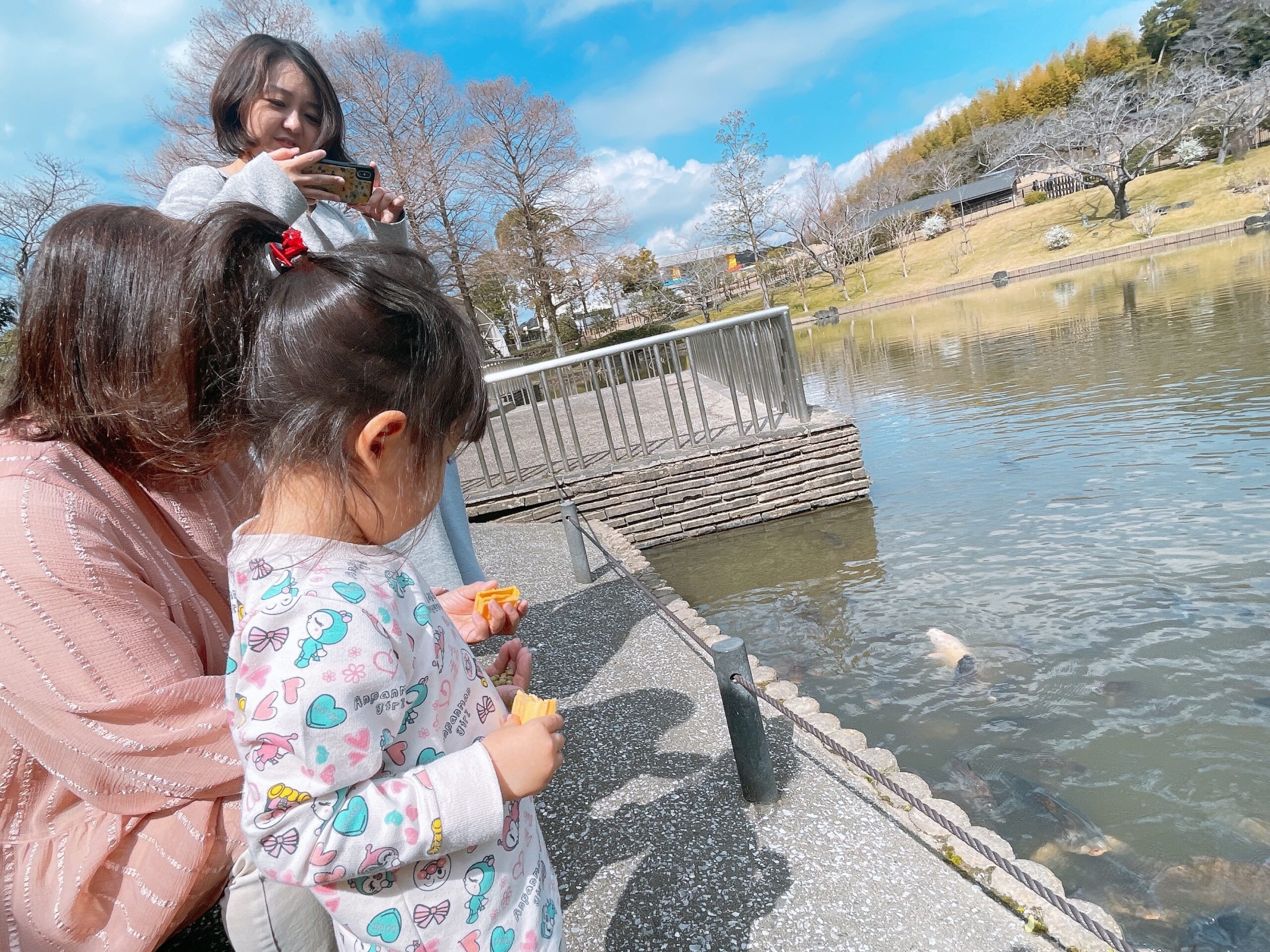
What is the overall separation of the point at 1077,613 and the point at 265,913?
4063 mm

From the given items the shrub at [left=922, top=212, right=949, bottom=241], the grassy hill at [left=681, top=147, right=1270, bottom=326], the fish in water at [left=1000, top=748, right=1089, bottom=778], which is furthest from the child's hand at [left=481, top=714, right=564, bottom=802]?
the shrub at [left=922, top=212, right=949, bottom=241]

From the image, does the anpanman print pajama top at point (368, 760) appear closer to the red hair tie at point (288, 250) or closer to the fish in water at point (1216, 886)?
the red hair tie at point (288, 250)

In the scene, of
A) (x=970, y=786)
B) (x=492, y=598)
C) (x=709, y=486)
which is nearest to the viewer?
(x=492, y=598)

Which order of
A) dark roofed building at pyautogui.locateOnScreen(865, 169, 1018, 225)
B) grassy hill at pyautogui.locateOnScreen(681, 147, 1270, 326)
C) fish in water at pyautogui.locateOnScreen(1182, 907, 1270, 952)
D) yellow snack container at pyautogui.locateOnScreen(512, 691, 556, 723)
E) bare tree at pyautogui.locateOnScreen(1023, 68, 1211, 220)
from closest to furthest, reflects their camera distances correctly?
yellow snack container at pyautogui.locateOnScreen(512, 691, 556, 723), fish in water at pyautogui.locateOnScreen(1182, 907, 1270, 952), grassy hill at pyautogui.locateOnScreen(681, 147, 1270, 326), bare tree at pyautogui.locateOnScreen(1023, 68, 1211, 220), dark roofed building at pyautogui.locateOnScreen(865, 169, 1018, 225)

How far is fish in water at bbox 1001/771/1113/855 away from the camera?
2.43m

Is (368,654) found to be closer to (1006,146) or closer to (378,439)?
(378,439)

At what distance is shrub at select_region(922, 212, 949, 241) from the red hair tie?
48702mm

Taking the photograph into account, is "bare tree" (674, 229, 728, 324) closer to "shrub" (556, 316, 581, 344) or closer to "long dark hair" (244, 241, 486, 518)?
"shrub" (556, 316, 581, 344)

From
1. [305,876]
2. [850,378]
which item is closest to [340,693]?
[305,876]

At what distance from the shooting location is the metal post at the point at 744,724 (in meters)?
2.07

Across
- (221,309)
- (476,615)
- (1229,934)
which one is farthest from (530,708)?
(1229,934)

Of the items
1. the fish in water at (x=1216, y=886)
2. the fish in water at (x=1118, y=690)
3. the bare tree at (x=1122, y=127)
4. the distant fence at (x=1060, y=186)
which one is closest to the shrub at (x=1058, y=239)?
the bare tree at (x=1122, y=127)

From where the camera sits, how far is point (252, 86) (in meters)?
2.14

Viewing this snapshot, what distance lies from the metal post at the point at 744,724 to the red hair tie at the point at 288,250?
151 cm
